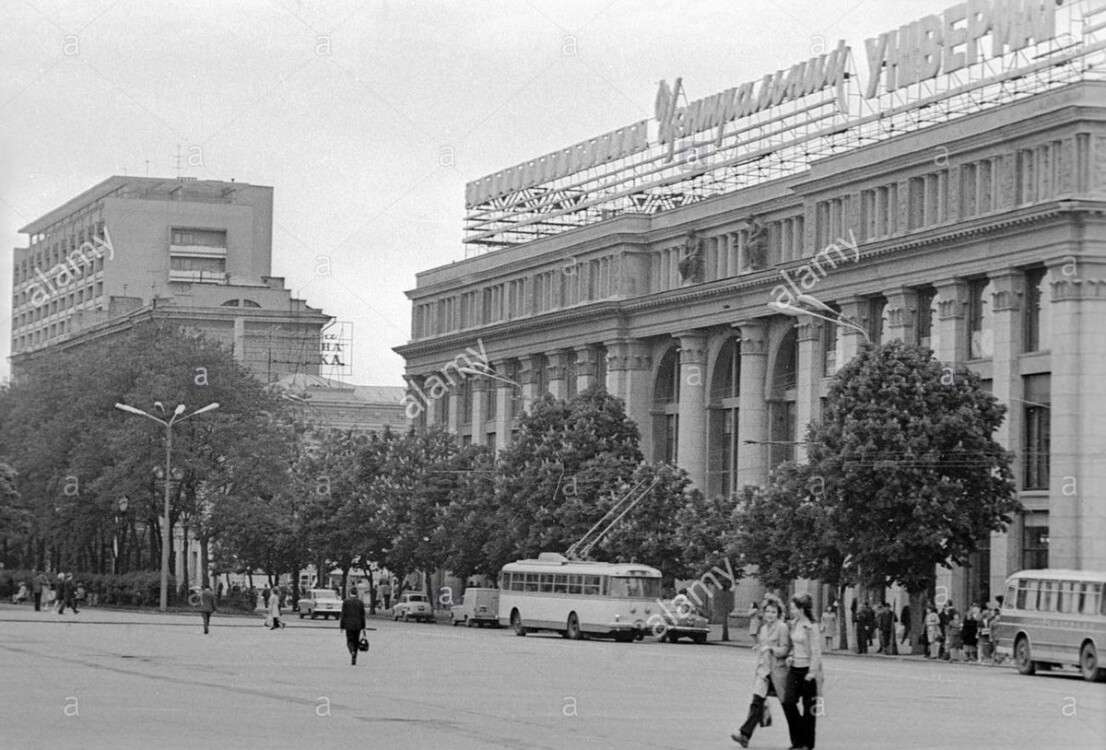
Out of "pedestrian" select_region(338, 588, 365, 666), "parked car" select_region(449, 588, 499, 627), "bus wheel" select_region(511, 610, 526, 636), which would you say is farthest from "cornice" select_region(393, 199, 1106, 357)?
"pedestrian" select_region(338, 588, 365, 666)

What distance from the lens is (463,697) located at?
35.4 metres

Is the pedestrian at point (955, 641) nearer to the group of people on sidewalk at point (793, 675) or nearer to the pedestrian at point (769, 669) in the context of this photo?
the pedestrian at point (769, 669)

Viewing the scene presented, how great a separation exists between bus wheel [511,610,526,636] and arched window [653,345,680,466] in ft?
74.0

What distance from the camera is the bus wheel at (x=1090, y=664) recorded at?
50656mm

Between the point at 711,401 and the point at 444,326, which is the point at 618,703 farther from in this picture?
the point at 444,326

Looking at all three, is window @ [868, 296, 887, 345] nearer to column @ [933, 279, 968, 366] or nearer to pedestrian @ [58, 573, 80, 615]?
column @ [933, 279, 968, 366]

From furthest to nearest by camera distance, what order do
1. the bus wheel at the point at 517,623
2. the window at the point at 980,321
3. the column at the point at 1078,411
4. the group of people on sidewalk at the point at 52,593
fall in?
1. the group of people on sidewalk at the point at 52,593
2. the bus wheel at the point at 517,623
3. the window at the point at 980,321
4. the column at the point at 1078,411

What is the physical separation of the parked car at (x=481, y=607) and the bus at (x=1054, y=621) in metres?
37.8

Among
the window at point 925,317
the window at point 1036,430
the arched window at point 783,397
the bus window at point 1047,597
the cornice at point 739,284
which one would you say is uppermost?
the cornice at point 739,284

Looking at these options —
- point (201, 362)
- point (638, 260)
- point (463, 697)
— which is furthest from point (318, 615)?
point (463, 697)

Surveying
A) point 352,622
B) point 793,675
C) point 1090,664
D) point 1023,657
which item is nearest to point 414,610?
point 1023,657

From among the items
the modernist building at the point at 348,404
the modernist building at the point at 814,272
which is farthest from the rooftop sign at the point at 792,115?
the modernist building at the point at 348,404

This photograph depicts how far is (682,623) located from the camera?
7706cm

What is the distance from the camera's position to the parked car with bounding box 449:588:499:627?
9231 centimetres
